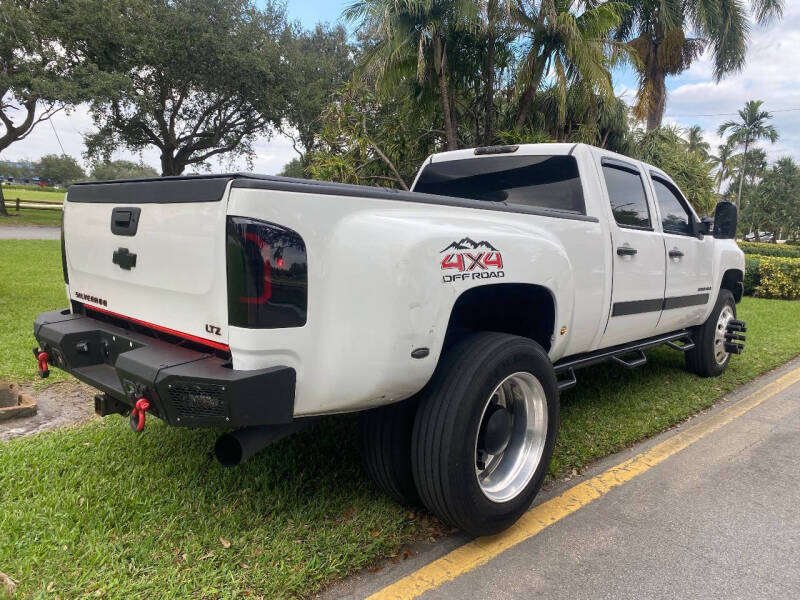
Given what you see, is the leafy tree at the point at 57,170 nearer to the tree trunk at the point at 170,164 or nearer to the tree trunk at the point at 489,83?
the tree trunk at the point at 170,164

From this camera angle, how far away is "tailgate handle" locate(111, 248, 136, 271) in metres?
2.51

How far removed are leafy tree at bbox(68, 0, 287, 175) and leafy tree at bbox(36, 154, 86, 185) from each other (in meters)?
73.9

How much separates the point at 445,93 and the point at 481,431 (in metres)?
8.00

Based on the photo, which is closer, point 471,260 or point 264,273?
point 264,273

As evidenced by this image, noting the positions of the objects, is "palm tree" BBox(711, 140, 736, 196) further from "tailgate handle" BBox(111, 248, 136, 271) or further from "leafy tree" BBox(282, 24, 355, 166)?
"tailgate handle" BBox(111, 248, 136, 271)

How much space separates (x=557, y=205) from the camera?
12.2ft

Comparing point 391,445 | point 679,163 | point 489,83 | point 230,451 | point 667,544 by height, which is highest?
point 489,83

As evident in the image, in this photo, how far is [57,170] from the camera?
87.8 m

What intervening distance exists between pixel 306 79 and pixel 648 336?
21509mm

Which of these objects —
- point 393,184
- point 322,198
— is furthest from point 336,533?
point 393,184

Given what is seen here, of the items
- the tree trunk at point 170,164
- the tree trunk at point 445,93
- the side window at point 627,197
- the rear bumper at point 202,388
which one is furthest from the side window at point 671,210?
the tree trunk at point 170,164

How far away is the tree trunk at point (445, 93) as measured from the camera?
934cm

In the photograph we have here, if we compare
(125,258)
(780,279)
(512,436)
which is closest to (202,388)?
(125,258)

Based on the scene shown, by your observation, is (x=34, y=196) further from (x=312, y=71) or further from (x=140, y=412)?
(x=140, y=412)
